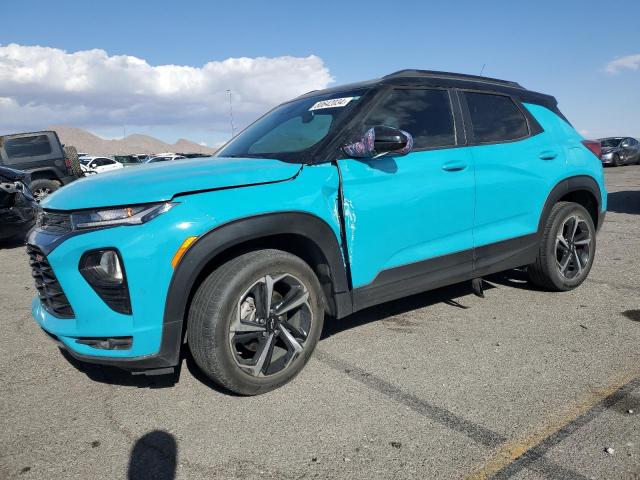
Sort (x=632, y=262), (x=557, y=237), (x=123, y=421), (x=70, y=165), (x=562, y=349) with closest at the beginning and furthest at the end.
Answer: (x=123, y=421), (x=562, y=349), (x=557, y=237), (x=632, y=262), (x=70, y=165)

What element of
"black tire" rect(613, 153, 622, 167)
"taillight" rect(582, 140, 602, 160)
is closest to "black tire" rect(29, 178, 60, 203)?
"taillight" rect(582, 140, 602, 160)

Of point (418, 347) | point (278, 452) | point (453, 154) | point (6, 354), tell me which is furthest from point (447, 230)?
point (6, 354)

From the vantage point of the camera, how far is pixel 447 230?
3627 millimetres

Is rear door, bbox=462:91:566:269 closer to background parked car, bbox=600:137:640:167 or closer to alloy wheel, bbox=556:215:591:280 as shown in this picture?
alloy wheel, bbox=556:215:591:280

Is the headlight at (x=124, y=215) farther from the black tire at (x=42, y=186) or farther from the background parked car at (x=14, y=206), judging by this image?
the black tire at (x=42, y=186)

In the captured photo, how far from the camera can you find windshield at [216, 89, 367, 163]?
3.36 metres

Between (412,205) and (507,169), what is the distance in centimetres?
107

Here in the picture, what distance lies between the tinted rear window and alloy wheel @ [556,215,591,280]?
12.0 metres

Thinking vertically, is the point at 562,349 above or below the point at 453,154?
below

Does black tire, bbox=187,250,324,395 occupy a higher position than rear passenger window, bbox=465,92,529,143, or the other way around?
rear passenger window, bbox=465,92,529,143

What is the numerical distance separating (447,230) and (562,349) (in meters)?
1.11

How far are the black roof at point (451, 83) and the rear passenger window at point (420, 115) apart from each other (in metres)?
0.08

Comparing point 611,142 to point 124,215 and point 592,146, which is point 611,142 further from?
point 124,215

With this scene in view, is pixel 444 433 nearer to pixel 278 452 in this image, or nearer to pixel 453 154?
pixel 278 452
